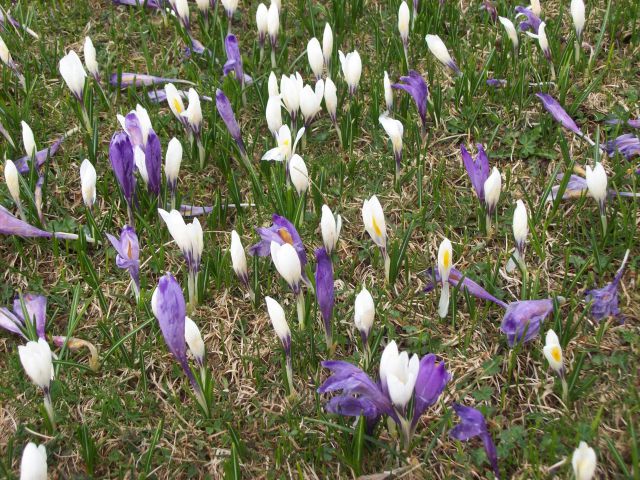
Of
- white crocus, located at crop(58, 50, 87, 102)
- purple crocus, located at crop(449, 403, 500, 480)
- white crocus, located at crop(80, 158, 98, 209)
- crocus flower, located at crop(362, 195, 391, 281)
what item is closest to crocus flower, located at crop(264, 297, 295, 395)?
→ crocus flower, located at crop(362, 195, 391, 281)

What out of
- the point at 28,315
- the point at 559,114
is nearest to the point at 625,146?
the point at 559,114

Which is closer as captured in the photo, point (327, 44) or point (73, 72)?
point (73, 72)

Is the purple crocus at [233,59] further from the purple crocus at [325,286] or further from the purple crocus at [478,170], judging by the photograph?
the purple crocus at [325,286]

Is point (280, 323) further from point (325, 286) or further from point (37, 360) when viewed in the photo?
point (37, 360)

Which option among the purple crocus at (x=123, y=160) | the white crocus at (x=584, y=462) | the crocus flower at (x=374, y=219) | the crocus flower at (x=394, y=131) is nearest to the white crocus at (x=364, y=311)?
the crocus flower at (x=374, y=219)

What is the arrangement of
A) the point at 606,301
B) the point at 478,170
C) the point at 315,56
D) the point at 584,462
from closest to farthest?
the point at 584,462, the point at 606,301, the point at 478,170, the point at 315,56

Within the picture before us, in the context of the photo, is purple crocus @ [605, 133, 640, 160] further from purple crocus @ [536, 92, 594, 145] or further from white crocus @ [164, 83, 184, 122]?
white crocus @ [164, 83, 184, 122]

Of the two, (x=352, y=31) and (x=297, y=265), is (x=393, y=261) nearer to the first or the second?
(x=297, y=265)
